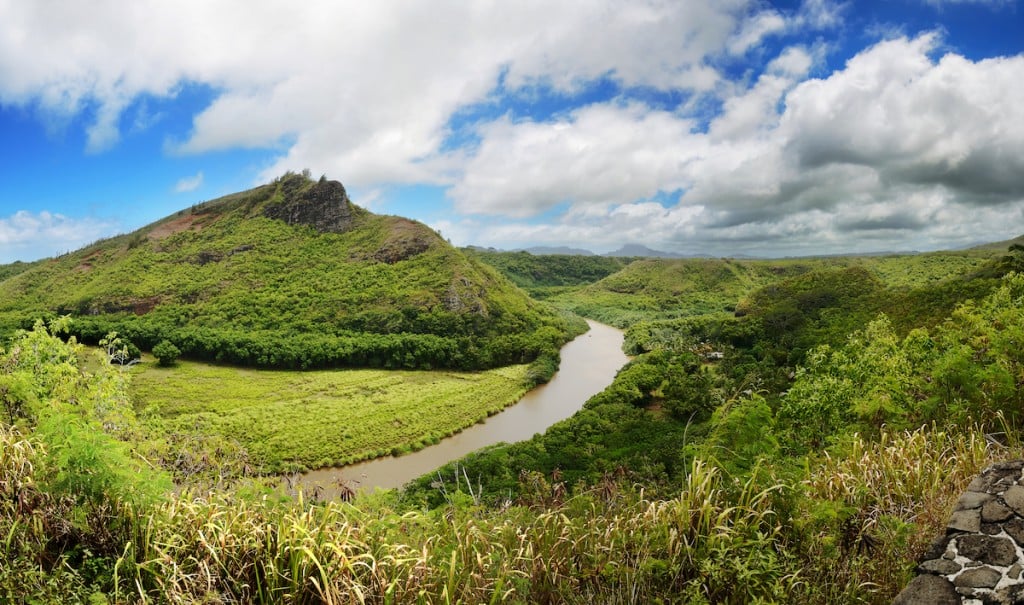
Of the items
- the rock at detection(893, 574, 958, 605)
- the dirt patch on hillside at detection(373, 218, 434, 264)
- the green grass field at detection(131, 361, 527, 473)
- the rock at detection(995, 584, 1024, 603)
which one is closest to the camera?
the rock at detection(995, 584, 1024, 603)

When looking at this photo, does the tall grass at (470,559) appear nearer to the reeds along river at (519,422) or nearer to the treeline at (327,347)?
the reeds along river at (519,422)

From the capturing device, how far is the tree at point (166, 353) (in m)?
48.0

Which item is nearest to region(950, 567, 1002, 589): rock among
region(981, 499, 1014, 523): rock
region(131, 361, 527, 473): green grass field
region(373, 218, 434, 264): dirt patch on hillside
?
region(981, 499, 1014, 523): rock

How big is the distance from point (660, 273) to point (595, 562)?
144m

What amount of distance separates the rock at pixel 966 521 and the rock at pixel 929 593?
476 millimetres

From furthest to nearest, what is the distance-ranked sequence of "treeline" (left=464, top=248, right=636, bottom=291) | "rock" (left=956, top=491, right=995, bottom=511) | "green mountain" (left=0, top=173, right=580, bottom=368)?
"treeline" (left=464, top=248, right=636, bottom=291)
"green mountain" (left=0, top=173, right=580, bottom=368)
"rock" (left=956, top=491, right=995, bottom=511)

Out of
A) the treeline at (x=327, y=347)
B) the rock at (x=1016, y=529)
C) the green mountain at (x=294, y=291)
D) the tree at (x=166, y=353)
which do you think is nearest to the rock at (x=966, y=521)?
the rock at (x=1016, y=529)

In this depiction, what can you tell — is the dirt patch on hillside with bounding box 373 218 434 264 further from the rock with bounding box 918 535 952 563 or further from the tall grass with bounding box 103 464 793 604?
the rock with bounding box 918 535 952 563

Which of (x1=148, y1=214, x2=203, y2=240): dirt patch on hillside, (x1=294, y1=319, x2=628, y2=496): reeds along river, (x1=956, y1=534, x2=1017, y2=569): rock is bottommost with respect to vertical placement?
(x1=294, y1=319, x2=628, y2=496): reeds along river

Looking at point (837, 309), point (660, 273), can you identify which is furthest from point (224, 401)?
point (660, 273)

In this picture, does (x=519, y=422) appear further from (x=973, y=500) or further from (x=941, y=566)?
(x=941, y=566)

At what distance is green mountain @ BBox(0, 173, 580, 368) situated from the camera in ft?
178

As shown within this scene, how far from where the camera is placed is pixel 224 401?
1502 inches

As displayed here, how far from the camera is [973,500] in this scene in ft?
11.7
